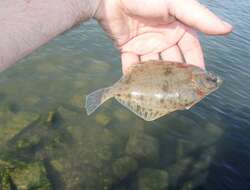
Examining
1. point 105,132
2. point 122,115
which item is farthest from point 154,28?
point 122,115

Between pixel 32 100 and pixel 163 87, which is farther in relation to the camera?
pixel 32 100

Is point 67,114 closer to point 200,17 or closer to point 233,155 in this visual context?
point 233,155

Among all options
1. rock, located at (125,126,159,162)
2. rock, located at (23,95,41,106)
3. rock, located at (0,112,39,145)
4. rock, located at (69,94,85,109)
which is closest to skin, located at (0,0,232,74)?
rock, located at (125,126,159,162)

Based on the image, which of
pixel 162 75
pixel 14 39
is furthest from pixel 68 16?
pixel 162 75

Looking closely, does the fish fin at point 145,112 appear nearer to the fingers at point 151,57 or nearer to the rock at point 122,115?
the fingers at point 151,57

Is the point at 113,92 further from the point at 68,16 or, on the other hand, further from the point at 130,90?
the point at 68,16
